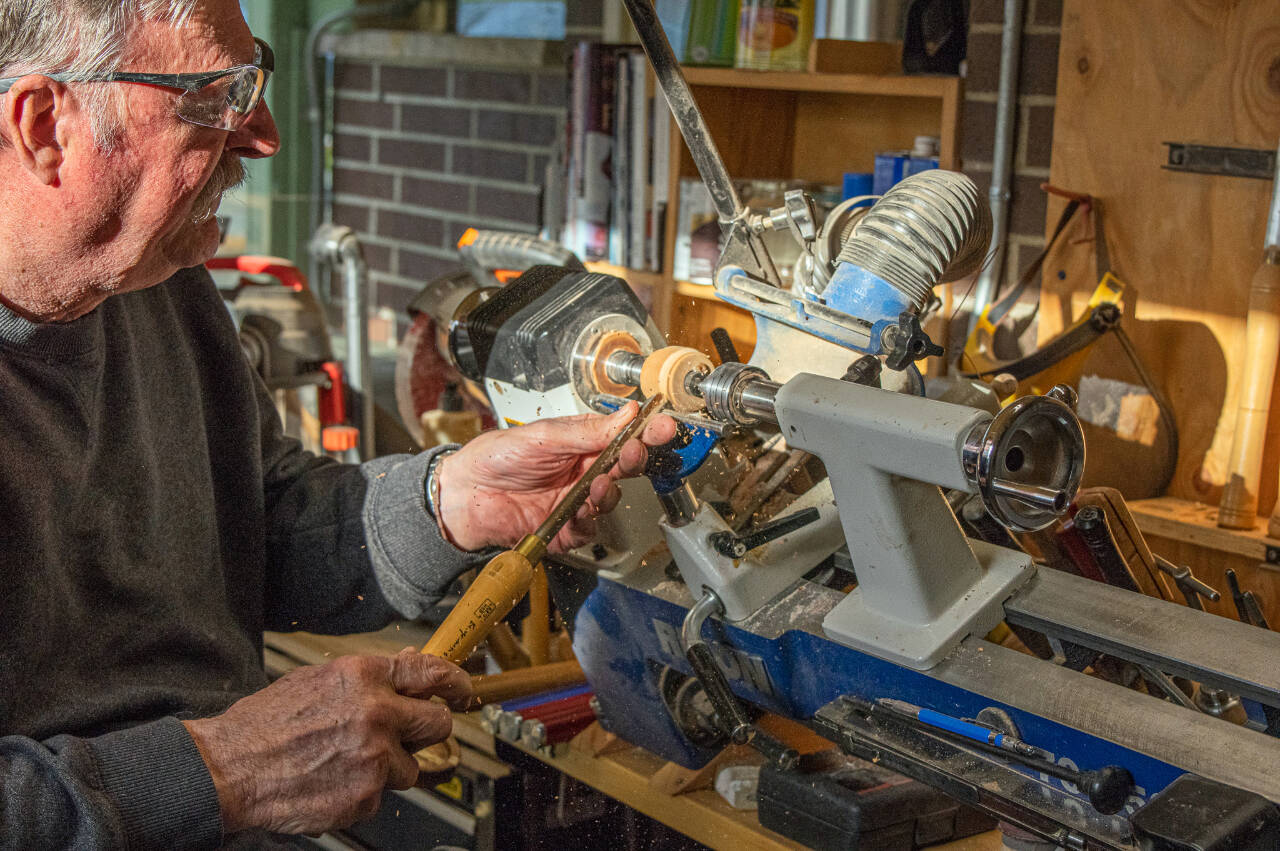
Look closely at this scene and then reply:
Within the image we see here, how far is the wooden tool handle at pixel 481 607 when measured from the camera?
1067mm

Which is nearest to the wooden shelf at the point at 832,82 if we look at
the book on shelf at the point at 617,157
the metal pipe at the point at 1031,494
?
the book on shelf at the point at 617,157

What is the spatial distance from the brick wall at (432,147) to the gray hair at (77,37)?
203cm

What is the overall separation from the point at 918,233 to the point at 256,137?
23.7 inches

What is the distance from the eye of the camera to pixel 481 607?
3.50 feet

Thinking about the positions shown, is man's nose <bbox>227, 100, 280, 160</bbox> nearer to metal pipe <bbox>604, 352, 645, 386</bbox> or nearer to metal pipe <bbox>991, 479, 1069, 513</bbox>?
metal pipe <bbox>604, 352, 645, 386</bbox>

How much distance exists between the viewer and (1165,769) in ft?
2.89

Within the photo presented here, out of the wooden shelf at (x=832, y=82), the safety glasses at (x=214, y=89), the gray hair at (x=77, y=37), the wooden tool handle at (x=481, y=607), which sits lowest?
the wooden tool handle at (x=481, y=607)

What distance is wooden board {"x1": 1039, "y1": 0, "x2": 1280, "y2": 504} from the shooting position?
5.28 ft

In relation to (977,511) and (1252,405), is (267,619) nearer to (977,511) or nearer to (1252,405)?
(977,511)

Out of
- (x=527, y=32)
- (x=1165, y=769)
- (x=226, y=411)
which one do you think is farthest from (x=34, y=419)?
(x=527, y=32)

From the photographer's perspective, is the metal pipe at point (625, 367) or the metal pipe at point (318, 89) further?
the metal pipe at point (318, 89)

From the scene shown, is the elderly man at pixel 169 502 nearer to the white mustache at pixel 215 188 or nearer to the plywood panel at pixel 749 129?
the white mustache at pixel 215 188

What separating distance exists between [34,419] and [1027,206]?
1.33 m

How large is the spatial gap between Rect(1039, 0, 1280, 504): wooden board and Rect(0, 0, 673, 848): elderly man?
0.86 metres
